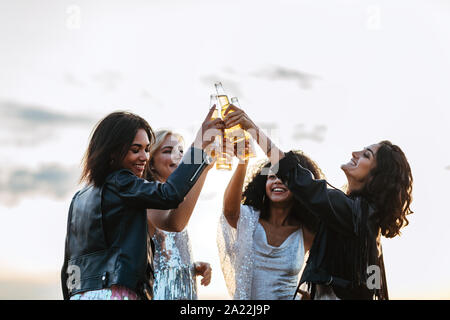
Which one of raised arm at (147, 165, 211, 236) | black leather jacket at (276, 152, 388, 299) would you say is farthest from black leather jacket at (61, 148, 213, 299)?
black leather jacket at (276, 152, 388, 299)

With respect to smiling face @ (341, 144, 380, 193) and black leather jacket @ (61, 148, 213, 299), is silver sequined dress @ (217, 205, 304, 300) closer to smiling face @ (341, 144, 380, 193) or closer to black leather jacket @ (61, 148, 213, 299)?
smiling face @ (341, 144, 380, 193)

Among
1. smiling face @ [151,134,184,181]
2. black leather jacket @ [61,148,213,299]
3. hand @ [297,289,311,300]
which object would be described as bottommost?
hand @ [297,289,311,300]

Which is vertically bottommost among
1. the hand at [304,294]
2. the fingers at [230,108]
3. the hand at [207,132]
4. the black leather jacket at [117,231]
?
the hand at [304,294]

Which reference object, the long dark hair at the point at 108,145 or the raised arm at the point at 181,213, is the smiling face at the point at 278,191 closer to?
the raised arm at the point at 181,213

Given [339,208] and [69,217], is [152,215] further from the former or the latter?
[339,208]

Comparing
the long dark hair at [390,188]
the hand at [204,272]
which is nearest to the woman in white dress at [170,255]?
the hand at [204,272]

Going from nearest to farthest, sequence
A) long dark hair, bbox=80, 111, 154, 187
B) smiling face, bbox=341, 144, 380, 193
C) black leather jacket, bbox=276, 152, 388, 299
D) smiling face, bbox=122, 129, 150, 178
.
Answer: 1. long dark hair, bbox=80, 111, 154, 187
2. smiling face, bbox=122, 129, 150, 178
3. black leather jacket, bbox=276, 152, 388, 299
4. smiling face, bbox=341, 144, 380, 193

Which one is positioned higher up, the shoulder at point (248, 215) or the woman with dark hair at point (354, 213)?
the shoulder at point (248, 215)

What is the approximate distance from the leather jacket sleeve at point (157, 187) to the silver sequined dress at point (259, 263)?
1.45 meters

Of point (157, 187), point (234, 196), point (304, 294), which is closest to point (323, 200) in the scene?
point (304, 294)

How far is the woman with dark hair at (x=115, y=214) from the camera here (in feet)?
10.6

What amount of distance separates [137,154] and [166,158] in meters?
1.13

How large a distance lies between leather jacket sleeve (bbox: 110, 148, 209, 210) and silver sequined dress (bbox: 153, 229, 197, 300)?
3.81ft

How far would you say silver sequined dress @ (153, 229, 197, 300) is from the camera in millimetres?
4391
